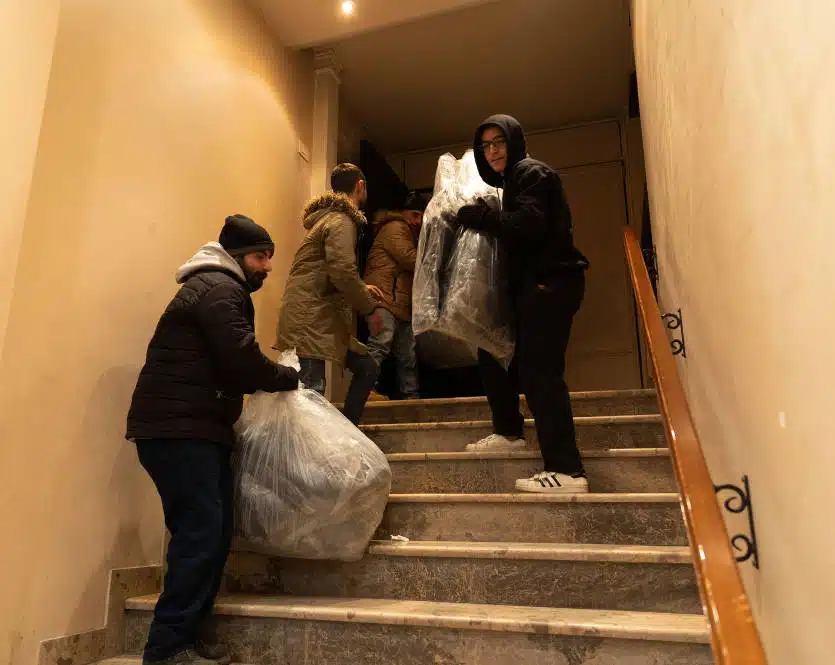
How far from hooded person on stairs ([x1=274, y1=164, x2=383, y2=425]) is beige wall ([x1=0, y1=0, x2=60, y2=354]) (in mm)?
1035

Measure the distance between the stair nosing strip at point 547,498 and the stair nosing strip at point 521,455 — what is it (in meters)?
0.15

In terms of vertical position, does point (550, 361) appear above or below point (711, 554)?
above

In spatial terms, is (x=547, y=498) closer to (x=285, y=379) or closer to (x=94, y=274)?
(x=285, y=379)

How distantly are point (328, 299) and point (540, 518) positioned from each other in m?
1.17

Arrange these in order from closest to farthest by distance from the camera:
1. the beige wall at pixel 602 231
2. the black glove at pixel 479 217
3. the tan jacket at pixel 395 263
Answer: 1. the black glove at pixel 479 217
2. the tan jacket at pixel 395 263
3. the beige wall at pixel 602 231

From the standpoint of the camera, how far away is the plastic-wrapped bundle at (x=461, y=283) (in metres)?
2.14

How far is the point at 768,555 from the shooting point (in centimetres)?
98

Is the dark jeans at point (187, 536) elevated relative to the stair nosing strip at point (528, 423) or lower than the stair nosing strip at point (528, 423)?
lower

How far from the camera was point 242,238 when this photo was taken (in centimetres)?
195

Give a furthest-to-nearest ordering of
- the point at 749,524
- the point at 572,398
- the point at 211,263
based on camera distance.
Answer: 1. the point at 572,398
2. the point at 211,263
3. the point at 749,524

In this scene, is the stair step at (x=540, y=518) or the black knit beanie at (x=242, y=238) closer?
the stair step at (x=540, y=518)

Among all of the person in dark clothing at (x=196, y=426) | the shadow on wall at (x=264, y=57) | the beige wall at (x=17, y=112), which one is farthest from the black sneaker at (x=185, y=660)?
the shadow on wall at (x=264, y=57)

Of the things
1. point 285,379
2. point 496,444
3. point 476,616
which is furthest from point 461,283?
point 476,616

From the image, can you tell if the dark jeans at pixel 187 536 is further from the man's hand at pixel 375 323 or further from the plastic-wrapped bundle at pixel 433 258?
the man's hand at pixel 375 323
